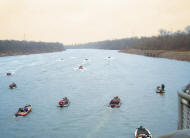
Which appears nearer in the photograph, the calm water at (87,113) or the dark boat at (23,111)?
the calm water at (87,113)

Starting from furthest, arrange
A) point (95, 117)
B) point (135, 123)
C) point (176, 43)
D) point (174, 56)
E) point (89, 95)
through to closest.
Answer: point (176, 43) → point (174, 56) → point (89, 95) → point (95, 117) → point (135, 123)

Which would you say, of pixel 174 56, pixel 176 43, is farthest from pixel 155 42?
pixel 174 56

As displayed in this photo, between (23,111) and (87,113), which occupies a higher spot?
(23,111)

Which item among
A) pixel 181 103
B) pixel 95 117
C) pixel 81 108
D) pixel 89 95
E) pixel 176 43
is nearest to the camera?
pixel 181 103

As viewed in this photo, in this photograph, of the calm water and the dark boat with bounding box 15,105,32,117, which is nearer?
the calm water

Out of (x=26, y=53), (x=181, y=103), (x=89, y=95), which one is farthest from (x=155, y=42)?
(x=181, y=103)

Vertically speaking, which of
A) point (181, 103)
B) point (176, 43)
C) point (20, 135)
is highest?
point (176, 43)

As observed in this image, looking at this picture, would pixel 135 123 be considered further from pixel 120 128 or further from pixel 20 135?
pixel 20 135

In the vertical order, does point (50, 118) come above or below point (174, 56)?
below

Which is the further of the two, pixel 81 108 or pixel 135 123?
pixel 81 108

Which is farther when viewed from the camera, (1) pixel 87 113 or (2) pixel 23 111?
(2) pixel 23 111
